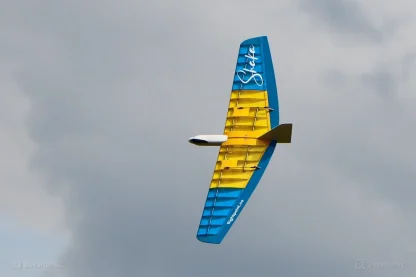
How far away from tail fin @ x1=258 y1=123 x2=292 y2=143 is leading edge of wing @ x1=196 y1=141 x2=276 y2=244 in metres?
0.55

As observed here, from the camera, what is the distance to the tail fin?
159 m

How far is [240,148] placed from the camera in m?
160

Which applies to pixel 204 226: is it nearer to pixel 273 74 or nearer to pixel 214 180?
pixel 214 180

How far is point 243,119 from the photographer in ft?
528

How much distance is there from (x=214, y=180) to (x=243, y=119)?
5.33m

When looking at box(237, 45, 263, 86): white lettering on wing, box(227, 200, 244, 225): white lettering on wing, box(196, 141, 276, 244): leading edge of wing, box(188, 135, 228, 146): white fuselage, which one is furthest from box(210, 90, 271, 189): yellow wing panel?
box(237, 45, 263, 86): white lettering on wing

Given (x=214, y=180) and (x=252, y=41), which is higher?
(x=252, y=41)

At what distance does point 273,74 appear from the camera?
164000 millimetres

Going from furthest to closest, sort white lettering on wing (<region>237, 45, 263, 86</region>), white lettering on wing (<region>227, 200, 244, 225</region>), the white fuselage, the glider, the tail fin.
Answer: white lettering on wing (<region>237, 45, 263, 86</region>)
the white fuselage
the tail fin
the glider
white lettering on wing (<region>227, 200, 244, 225</region>)

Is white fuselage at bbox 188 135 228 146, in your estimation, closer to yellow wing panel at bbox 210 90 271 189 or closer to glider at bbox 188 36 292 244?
glider at bbox 188 36 292 244

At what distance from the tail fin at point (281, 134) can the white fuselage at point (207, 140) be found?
3.14m

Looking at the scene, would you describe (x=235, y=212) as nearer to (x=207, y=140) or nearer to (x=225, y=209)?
(x=225, y=209)

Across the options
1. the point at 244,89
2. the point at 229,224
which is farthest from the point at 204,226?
the point at 244,89

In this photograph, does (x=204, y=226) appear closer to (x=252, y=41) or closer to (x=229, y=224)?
(x=229, y=224)
